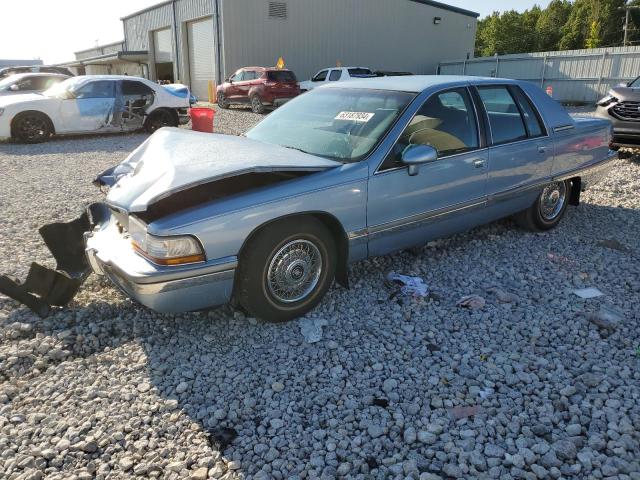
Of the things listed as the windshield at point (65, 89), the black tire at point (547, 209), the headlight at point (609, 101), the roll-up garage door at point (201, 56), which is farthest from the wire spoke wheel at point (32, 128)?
the roll-up garage door at point (201, 56)

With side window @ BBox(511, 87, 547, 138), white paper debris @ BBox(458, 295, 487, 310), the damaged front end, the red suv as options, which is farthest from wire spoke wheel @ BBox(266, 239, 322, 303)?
the red suv

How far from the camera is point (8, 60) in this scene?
174ft

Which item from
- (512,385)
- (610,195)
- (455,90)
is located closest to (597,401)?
(512,385)

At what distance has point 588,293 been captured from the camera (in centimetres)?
391

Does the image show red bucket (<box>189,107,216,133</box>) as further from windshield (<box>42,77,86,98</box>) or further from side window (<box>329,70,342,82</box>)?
side window (<box>329,70,342,82</box>)

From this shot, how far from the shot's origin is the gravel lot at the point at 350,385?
2.29 m

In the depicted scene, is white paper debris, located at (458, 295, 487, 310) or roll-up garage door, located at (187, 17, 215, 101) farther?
roll-up garage door, located at (187, 17, 215, 101)

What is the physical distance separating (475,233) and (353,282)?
1.81 m

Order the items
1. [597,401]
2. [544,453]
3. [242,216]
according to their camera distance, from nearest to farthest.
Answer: [544,453] → [597,401] → [242,216]

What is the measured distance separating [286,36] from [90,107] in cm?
1594

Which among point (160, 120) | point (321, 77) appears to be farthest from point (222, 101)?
point (160, 120)

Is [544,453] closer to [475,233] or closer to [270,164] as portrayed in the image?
[270,164]

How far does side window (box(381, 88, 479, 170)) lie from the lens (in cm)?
375

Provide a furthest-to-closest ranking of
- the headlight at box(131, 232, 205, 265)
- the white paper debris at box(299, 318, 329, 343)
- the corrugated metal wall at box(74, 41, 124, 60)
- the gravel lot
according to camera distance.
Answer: the corrugated metal wall at box(74, 41, 124, 60) < the white paper debris at box(299, 318, 329, 343) < the headlight at box(131, 232, 205, 265) < the gravel lot
